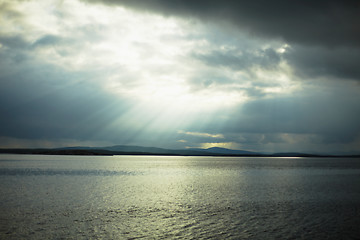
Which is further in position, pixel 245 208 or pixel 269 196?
pixel 269 196

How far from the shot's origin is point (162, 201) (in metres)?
38.2

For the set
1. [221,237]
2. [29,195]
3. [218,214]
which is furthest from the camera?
[29,195]

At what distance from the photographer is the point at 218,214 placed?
2973 cm

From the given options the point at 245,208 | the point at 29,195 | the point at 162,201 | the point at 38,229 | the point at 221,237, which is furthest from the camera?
the point at 29,195

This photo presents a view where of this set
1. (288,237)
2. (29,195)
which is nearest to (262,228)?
(288,237)

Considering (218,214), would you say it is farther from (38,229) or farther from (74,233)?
(38,229)

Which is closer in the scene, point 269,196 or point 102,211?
point 102,211

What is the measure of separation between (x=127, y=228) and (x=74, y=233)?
14.2ft

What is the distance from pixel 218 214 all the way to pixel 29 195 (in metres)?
28.7

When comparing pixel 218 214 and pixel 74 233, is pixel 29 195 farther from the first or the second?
pixel 218 214

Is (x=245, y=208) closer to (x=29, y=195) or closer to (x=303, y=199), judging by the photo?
(x=303, y=199)

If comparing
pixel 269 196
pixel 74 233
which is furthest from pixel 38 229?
pixel 269 196

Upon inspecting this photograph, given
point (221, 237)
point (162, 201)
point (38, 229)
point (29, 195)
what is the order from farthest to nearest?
point (29, 195) → point (162, 201) → point (38, 229) → point (221, 237)

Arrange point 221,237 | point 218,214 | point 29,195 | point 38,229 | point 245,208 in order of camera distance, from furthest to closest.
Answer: point 29,195
point 245,208
point 218,214
point 38,229
point 221,237
